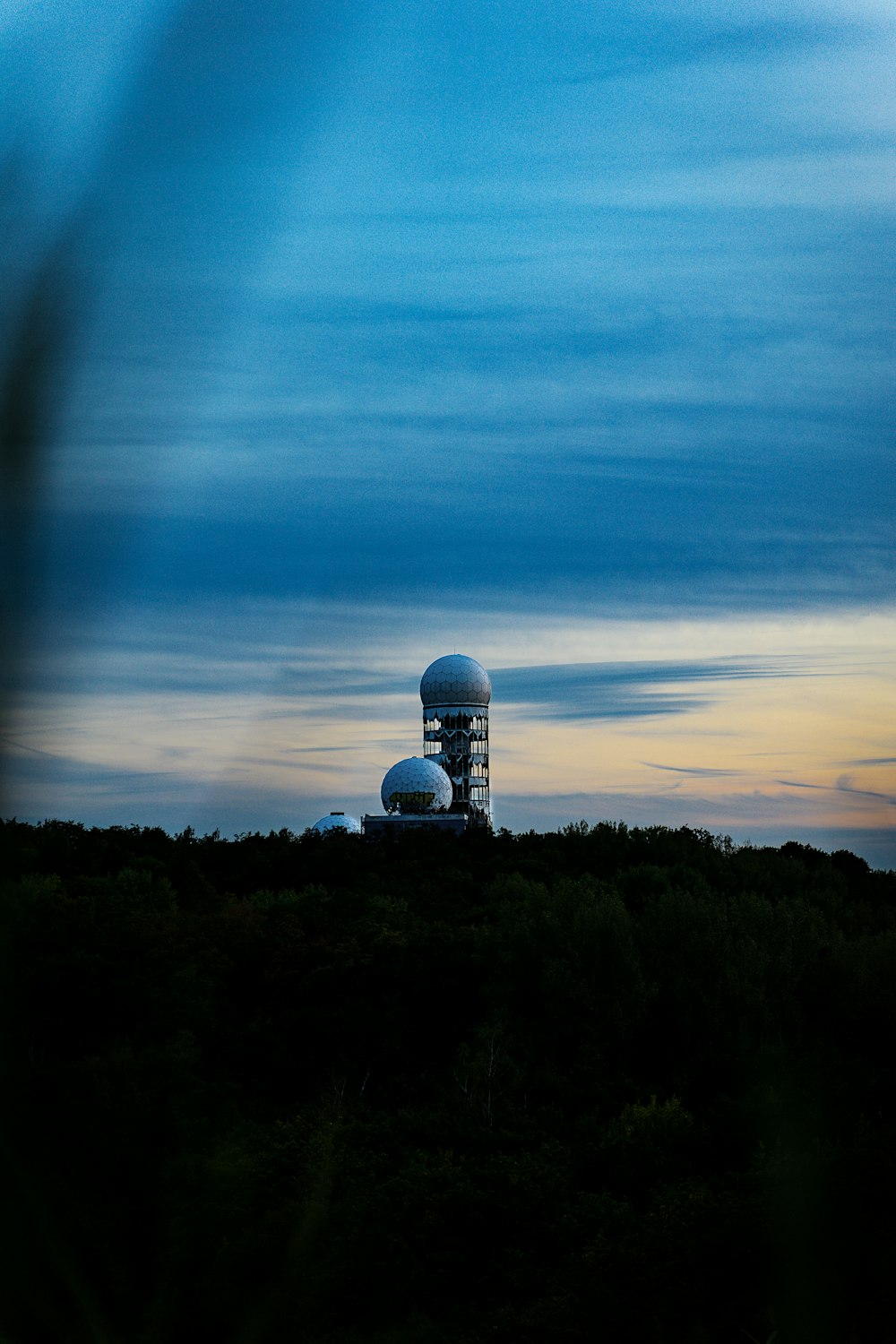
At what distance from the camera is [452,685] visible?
62.1m

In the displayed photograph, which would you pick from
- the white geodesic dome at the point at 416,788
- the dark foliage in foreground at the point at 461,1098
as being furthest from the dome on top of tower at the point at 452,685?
the dark foliage in foreground at the point at 461,1098

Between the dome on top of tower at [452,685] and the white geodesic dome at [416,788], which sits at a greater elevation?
the dome on top of tower at [452,685]

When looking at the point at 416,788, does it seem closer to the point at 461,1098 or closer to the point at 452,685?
the point at 452,685

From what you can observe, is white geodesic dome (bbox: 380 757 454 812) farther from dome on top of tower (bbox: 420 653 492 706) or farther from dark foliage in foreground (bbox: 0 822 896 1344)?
dark foliage in foreground (bbox: 0 822 896 1344)

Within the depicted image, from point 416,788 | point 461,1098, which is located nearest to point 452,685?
point 416,788

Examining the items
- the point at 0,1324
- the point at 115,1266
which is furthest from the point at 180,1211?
the point at 0,1324

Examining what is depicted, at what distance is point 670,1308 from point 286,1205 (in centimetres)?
651

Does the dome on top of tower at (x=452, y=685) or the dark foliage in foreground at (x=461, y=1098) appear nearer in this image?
the dark foliage in foreground at (x=461, y=1098)

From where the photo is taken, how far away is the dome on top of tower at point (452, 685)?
6206 centimetres

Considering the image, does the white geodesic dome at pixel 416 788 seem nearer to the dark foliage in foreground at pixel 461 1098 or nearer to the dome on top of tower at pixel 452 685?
the dome on top of tower at pixel 452 685

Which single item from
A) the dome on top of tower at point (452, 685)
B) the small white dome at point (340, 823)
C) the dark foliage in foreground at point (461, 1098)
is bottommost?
the dark foliage in foreground at point (461, 1098)

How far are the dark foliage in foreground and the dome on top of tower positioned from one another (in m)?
18.3

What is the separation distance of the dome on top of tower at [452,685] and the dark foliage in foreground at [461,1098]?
60.0ft

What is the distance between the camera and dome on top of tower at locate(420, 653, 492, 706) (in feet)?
204
